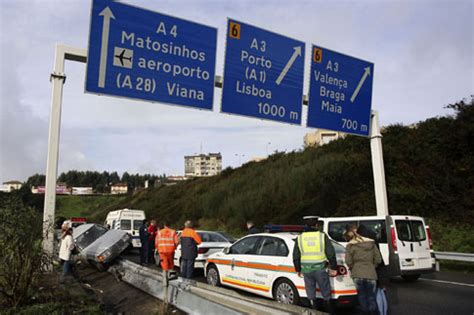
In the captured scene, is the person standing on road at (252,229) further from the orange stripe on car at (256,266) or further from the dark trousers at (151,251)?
the dark trousers at (151,251)

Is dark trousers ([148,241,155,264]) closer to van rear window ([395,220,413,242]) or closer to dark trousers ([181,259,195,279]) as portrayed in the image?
dark trousers ([181,259,195,279])

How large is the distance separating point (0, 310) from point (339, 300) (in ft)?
17.9

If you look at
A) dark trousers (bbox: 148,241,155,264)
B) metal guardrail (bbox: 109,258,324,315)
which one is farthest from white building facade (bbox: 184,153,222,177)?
metal guardrail (bbox: 109,258,324,315)

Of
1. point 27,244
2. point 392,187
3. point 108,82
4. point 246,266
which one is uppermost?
point 108,82

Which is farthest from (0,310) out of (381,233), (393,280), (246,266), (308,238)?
(393,280)

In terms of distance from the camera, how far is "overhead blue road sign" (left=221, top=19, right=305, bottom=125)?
10.8 metres

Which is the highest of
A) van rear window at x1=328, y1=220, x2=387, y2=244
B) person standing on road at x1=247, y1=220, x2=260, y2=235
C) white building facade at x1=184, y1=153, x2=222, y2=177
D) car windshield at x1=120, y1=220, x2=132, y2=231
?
white building facade at x1=184, y1=153, x2=222, y2=177

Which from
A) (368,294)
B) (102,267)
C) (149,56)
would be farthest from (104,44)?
(368,294)

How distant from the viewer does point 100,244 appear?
42.0 ft

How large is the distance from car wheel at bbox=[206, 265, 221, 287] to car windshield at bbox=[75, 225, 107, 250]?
6228mm

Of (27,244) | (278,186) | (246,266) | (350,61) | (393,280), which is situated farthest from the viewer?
(278,186)

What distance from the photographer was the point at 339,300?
6.80 m

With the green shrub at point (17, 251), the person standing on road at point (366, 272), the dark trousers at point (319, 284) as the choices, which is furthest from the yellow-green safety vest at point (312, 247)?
the green shrub at point (17, 251)

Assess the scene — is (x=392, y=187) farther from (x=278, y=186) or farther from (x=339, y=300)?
(x=339, y=300)
